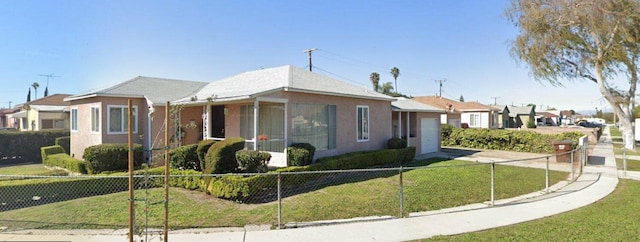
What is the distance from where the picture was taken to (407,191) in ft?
30.9

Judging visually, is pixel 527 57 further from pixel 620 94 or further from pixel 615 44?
pixel 620 94

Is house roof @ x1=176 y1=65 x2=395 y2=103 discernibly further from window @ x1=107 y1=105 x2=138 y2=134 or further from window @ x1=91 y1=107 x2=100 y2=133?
window @ x1=91 y1=107 x2=100 y2=133

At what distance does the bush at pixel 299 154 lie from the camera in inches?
440

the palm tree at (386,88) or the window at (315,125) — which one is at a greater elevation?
the palm tree at (386,88)

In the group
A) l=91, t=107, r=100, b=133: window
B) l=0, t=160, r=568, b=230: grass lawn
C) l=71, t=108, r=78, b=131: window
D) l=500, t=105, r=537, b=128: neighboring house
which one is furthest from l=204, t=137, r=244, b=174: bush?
l=500, t=105, r=537, b=128: neighboring house

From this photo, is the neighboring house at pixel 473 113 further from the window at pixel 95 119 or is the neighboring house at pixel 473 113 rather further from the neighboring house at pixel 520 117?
the window at pixel 95 119

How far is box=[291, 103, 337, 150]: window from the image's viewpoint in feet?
40.4

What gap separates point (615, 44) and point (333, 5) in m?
19.5

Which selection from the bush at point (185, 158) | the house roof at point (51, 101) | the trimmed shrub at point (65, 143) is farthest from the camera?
the house roof at point (51, 101)

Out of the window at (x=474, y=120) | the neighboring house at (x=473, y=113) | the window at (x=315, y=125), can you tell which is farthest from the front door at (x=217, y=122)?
the window at (x=474, y=120)

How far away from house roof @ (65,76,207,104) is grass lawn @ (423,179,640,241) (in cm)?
1384

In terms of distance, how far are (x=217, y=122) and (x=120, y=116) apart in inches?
176

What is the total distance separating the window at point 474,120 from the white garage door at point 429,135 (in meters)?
19.8

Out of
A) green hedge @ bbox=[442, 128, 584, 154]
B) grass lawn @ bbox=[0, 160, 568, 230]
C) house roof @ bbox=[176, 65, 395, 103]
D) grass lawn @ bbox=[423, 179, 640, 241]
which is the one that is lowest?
grass lawn @ bbox=[0, 160, 568, 230]
